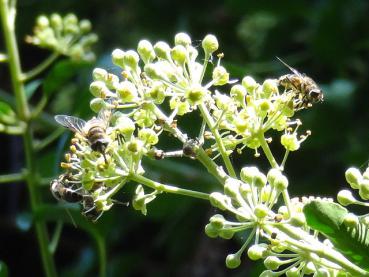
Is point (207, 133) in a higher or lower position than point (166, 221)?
higher

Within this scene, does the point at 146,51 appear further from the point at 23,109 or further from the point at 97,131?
the point at 23,109

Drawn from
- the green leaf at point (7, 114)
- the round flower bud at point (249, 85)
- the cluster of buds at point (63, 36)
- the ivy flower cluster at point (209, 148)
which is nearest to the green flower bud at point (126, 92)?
the ivy flower cluster at point (209, 148)

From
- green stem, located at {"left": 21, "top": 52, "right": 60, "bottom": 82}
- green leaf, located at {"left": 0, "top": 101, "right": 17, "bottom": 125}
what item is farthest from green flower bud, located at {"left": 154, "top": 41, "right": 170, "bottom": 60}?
green stem, located at {"left": 21, "top": 52, "right": 60, "bottom": 82}

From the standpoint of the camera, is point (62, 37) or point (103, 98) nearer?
point (103, 98)

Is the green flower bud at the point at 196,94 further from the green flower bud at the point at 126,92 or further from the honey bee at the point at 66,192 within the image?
the honey bee at the point at 66,192

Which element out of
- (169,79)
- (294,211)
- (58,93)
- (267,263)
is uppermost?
(169,79)

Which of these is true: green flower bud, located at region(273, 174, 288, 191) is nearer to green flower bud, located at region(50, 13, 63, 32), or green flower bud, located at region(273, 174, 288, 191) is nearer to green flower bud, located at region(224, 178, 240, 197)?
green flower bud, located at region(224, 178, 240, 197)

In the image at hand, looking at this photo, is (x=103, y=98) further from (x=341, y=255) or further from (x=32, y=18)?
(x=32, y=18)

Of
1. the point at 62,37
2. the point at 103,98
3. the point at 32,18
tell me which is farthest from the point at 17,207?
the point at 103,98
